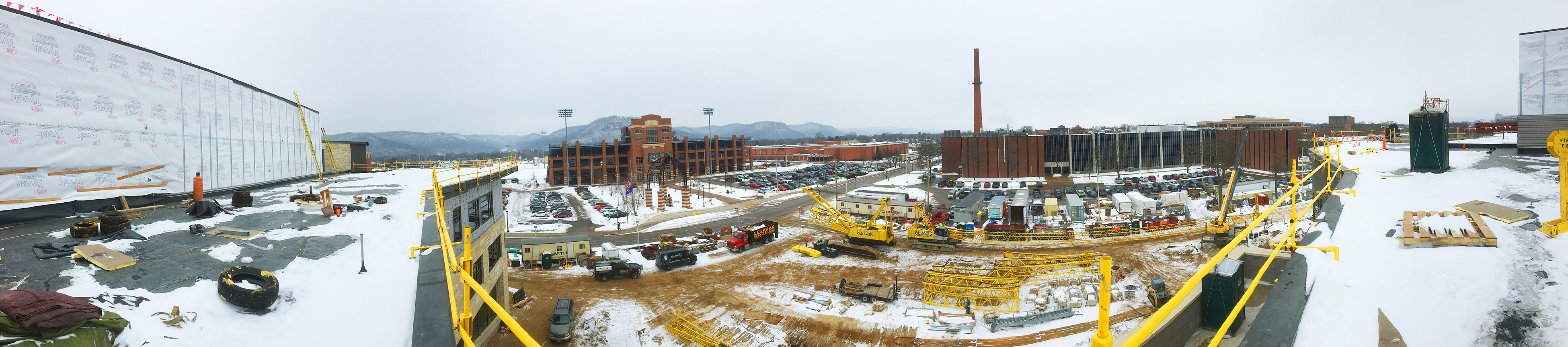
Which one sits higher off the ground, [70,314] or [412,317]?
[70,314]

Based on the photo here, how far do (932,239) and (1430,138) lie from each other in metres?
16.0

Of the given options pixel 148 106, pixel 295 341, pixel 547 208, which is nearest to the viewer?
pixel 295 341

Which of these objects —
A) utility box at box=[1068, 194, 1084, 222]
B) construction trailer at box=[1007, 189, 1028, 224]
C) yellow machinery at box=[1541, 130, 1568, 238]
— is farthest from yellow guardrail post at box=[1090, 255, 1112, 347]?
utility box at box=[1068, 194, 1084, 222]

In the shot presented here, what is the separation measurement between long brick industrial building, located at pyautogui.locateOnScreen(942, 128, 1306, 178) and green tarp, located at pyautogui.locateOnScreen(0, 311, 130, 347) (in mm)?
61032

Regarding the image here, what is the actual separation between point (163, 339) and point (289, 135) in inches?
1141

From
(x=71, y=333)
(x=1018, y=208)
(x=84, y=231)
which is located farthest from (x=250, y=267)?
(x=1018, y=208)

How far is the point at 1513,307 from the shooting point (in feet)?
19.9

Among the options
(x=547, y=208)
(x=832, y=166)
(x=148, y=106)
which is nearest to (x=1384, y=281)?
(x=148, y=106)

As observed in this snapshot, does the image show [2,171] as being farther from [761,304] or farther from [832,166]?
[832,166]

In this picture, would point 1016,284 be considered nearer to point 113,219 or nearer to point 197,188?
point 113,219

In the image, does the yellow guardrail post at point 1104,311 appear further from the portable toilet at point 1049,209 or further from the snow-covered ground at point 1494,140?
the portable toilet at point 1049,209

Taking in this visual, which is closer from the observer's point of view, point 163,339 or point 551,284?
point 163,339

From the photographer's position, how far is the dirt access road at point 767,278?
16812mm

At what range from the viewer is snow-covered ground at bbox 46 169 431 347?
22.0 feet
